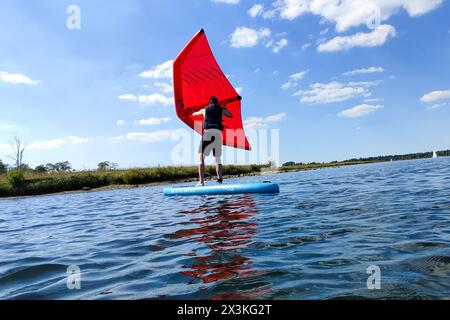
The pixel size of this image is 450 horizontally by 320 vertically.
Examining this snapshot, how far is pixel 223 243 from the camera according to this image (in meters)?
5.11

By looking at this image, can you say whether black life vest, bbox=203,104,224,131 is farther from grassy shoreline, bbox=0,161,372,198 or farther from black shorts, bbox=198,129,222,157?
grassy shoreline, bbox=0,161,372,198

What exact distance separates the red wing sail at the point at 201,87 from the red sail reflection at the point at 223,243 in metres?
6.25

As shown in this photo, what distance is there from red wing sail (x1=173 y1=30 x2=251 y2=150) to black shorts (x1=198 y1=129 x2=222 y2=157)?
1357mm

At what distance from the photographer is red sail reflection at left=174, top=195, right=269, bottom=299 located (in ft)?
12.2

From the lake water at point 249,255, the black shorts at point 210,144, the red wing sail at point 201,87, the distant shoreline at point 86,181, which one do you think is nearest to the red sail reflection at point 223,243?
the lake water at point 249,255

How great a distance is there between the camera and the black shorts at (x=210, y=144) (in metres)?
12.1

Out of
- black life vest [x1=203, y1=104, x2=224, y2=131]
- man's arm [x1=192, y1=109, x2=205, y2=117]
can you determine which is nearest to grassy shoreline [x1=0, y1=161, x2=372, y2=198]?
man's arm [x1=192, y1=109, x2=205, y2=117]

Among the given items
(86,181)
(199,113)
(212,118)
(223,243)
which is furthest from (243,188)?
(86,181)

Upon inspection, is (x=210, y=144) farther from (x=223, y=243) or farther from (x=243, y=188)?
(x=223, y=243)

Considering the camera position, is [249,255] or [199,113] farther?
[199,113]

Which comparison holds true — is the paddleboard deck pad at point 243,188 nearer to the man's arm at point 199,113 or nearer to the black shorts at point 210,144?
the black shorts at point 210,144

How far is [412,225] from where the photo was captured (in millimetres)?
5445

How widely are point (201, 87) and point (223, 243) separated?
1018cm
